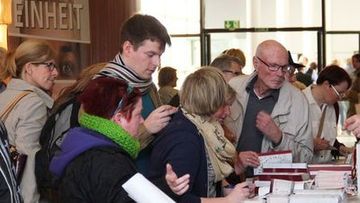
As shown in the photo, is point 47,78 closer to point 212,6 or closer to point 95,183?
point 95,183

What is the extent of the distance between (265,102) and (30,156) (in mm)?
1296

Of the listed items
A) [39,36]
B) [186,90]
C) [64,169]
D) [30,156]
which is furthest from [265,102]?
[39,36]

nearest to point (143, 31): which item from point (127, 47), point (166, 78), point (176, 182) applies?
point (127, 47)

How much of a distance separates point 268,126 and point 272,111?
244mm

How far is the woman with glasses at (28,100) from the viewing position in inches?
142

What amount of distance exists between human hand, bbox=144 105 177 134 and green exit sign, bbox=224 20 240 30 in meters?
8.74

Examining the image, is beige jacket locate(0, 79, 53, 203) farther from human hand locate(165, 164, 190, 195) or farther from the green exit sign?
the green exit sign

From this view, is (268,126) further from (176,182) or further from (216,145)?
(176,182)

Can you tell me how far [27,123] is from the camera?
368cm

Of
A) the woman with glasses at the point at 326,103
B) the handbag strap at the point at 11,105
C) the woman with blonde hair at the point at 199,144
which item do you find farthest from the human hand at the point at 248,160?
the woman with glasses at the point at 326,103

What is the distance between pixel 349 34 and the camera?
12.4 m

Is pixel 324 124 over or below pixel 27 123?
below

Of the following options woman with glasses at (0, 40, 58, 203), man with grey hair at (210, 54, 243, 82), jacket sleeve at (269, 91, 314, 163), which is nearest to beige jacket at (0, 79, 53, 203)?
woman with glasses at (0, 40, 58, 203)

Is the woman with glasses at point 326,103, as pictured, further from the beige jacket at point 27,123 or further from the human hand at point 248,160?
the beige jacket at point 27,123
